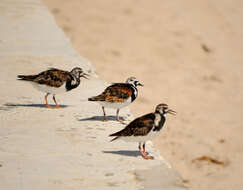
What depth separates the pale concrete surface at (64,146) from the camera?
6082 mm

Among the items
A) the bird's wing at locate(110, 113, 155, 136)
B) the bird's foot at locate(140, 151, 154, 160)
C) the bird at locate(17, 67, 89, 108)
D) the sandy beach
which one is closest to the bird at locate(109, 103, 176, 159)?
the bird's wing at locate(110, 113, 155, 136)

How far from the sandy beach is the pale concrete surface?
173 inches

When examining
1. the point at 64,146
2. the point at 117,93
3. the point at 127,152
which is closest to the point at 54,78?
the point at 117,93

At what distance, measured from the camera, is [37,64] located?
11.6 metres

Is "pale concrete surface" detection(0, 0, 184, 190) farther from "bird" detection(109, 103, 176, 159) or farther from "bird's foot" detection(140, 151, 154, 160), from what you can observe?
"bird" detection(109, 103, 176, 159)

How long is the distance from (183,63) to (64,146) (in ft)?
42.7

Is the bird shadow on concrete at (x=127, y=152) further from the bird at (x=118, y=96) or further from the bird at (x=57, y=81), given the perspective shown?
the bird at (x=57, y=81)

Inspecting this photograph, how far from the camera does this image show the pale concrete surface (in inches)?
239

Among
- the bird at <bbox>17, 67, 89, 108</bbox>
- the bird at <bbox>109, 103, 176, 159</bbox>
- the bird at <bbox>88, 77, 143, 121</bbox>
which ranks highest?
the bird at <bbox>17, 67, 89, 108</bbox>

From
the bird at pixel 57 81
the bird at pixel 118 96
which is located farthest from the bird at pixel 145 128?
the bird at pixel 57 81

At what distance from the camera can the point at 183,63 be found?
1948 centimetres

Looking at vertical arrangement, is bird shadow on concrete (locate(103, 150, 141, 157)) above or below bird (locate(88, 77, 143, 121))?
below

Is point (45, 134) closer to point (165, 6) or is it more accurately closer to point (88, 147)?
point (88, 147)

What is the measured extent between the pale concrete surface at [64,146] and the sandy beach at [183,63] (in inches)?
173
